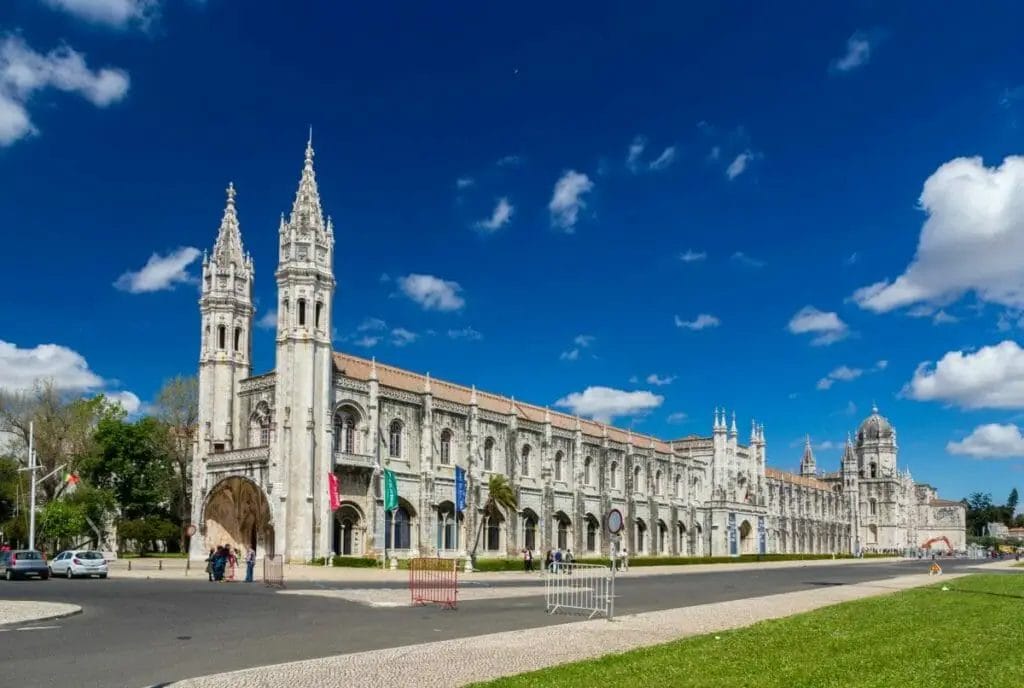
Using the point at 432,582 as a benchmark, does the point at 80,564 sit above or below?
below

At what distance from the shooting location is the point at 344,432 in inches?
2125

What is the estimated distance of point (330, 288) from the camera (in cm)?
5462

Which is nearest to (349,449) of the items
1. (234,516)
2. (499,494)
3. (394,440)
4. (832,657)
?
(394,440)

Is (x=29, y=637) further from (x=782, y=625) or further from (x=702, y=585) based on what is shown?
(x=702, y=585)

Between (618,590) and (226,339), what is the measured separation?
3342cm

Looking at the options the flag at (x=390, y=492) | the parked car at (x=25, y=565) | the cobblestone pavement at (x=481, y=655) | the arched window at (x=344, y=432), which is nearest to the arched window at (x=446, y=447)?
the arched window at (x=344, y=432)

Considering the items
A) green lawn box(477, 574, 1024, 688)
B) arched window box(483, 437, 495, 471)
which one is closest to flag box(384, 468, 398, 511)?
arched window box(483, 437, 495, 471)

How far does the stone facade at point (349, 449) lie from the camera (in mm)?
50781

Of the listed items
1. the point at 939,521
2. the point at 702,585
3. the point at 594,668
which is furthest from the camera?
the point at 939,521

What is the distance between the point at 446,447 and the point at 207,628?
139 ft

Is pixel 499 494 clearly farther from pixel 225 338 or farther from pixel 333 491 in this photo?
pixel 225 338

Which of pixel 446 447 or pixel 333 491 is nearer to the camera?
pixel 333 491

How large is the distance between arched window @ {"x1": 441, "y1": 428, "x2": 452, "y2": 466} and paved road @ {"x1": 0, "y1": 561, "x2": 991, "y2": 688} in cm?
2882

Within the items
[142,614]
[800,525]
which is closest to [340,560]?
[142,614]
